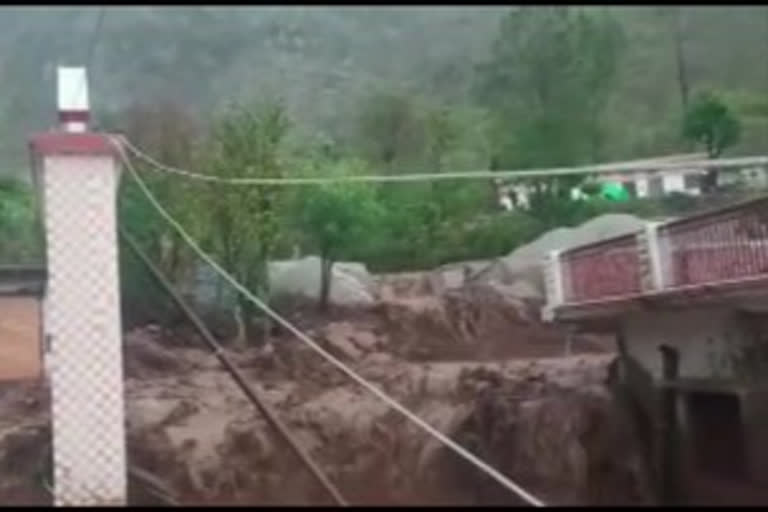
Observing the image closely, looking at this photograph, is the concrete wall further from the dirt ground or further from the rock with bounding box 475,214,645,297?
the rock with bounding box 475,214,645,297

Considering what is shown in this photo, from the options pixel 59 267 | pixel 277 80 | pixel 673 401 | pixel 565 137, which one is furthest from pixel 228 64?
pixel 59 267

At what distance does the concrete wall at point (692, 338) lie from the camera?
35.2 feet

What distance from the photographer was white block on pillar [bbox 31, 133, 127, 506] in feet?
15.9

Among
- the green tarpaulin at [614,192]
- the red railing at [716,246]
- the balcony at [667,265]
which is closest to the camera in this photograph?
the red railing at [716,246]

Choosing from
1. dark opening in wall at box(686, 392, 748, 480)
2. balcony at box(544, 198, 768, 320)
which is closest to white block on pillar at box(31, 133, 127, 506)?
balcony at box(544, 198, 768, 320)

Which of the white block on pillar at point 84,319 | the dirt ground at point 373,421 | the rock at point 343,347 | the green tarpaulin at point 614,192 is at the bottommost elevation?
the dirt ground at point 373,421

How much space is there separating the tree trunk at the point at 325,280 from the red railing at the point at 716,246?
12906 mm

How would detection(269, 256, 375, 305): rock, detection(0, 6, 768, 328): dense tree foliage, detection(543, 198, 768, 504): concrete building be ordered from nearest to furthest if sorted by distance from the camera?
1. detection(543, 198, 768, 504): concrete building
2. detection(0, 6, 768, 328): dense tree foliage
3. detection(269, 256, 375, 305): rock

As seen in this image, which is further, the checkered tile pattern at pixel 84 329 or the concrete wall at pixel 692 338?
the concrete wall at pixel 692 338

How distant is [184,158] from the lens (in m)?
22.5

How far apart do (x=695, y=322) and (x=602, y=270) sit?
1.23 m

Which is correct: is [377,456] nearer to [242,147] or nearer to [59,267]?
[242,147]

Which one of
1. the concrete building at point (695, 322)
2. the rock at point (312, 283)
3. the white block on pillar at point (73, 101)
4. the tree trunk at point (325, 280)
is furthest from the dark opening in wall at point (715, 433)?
the tree trunk at point (325, 280)

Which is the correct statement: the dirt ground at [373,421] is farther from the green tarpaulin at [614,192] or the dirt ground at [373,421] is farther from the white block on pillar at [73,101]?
the green tarpaulin at [614,192]
